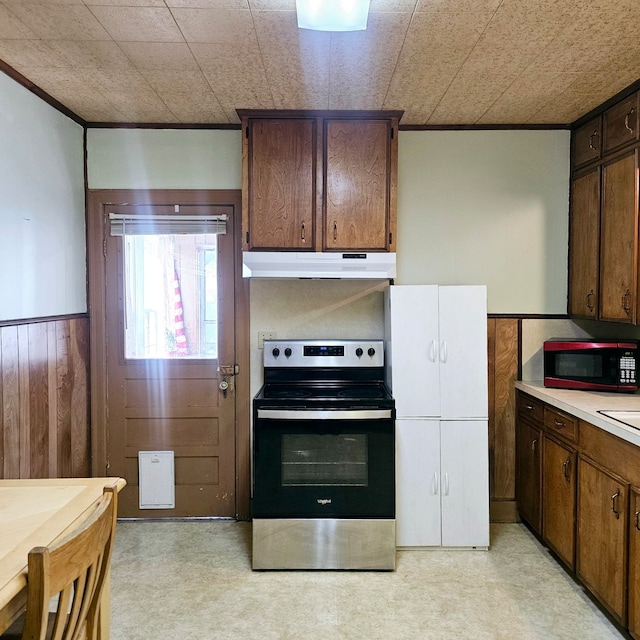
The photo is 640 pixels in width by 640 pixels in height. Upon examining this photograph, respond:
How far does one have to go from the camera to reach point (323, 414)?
9.21 feet

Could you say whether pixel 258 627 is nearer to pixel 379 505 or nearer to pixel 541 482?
pixel 379 505

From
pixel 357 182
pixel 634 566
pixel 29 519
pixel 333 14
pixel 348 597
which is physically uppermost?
pixel 333 14

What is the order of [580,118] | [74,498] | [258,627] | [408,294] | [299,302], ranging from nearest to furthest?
[74,498], [258,627], [408,294], [580,118], [299,302]

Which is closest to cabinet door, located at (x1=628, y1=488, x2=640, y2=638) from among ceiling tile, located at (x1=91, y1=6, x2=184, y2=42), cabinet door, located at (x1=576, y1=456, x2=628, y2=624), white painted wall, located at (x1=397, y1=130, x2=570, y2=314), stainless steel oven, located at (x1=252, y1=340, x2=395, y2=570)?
cabinet door, located at (x1=576, y1=456, x2=628, y2=624)

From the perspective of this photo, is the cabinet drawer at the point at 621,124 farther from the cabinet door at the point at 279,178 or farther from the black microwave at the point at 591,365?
the cabinet door at the point at 279,178

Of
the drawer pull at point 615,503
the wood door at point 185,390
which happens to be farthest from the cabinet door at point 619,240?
the wood door at point 185,390

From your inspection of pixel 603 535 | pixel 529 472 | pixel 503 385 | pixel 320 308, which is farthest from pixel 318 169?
pixel 603 535

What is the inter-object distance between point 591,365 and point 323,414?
58.8 inches

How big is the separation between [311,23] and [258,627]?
7.96 ft

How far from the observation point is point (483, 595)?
2.57 m

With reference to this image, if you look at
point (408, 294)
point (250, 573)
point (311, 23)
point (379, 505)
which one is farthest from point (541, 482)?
point (311, 23)

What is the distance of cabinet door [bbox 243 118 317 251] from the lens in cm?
303

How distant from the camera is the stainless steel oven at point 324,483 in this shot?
9.22ft

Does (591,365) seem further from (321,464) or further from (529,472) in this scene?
(321,464)
